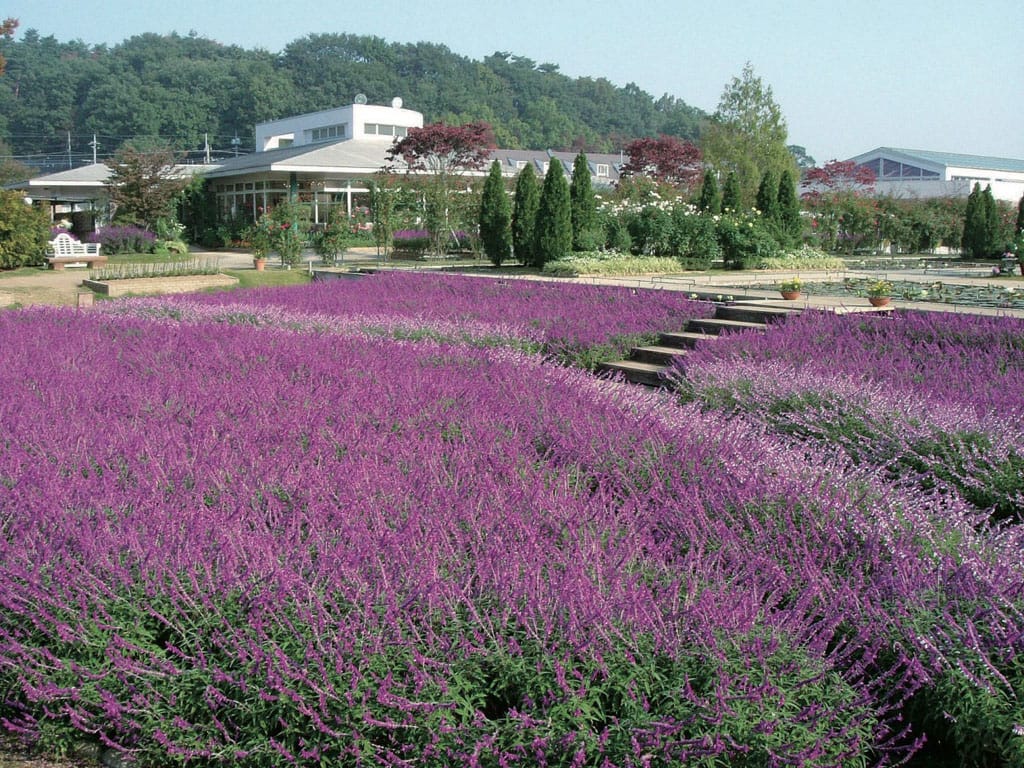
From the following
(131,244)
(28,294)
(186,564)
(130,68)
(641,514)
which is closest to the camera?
(186,564)

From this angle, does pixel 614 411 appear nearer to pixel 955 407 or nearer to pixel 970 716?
pixel 955 407

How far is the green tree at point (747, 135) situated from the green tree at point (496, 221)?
1088cm

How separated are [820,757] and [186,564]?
6.47 feet

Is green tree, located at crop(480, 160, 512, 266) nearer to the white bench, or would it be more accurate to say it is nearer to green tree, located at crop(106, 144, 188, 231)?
the white bench

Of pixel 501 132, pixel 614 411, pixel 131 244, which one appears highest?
pixel 501 132

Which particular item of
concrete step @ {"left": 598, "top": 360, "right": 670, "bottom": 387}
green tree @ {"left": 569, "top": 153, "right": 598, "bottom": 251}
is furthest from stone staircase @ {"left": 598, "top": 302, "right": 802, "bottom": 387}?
green tree @ {"left": 569, "top": 153, "right": 598, "bottom": 251}

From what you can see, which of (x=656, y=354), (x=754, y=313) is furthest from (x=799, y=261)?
(x=656, y=354)

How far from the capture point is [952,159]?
50281 millimetres

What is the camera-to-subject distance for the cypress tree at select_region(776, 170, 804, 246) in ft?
72.4

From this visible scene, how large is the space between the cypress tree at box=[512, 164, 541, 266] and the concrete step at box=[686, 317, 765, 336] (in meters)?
10.7

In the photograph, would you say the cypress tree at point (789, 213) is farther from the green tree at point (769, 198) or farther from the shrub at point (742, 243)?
the shrub at point (742, 243)

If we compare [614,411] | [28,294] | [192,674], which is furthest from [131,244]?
[192,674]

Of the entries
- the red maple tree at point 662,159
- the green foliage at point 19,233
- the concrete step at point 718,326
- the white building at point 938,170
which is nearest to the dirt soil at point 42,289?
the green foliage at point 19,233

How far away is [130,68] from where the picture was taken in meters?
78.9
